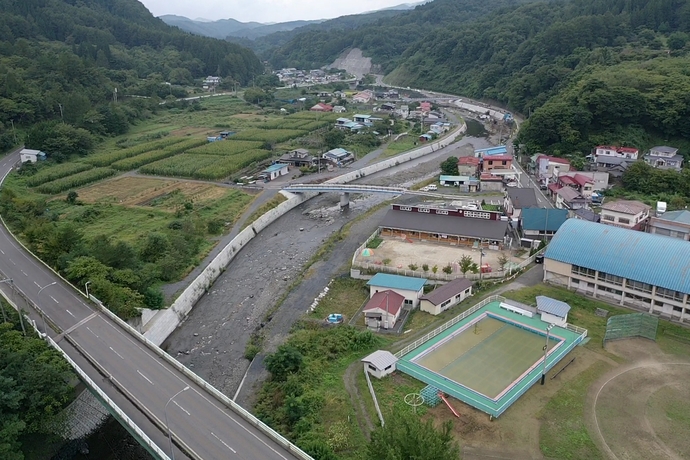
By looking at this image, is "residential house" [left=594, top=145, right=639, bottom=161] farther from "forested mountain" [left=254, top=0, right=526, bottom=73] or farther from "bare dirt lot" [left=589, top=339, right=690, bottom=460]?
"forested mountain" [left=254, top=0, right=526, bottom=73]

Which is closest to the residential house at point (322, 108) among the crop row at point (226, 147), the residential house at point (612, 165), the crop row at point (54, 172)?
the crop row at point (226, 147)

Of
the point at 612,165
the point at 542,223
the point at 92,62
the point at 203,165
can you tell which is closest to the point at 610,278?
the point at 542,223

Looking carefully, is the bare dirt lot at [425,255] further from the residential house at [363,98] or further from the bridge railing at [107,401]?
the residential house at [363,98]

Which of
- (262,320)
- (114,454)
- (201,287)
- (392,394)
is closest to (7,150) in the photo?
(201,287)

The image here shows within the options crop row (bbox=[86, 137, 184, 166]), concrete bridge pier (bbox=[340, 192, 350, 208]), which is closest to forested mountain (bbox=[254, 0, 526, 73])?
crop row (bbox=[86, 137, 184, 166])

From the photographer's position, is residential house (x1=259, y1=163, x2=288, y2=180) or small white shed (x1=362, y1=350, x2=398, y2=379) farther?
residential house (x1=259, y1=163, x2=288, y2=180)

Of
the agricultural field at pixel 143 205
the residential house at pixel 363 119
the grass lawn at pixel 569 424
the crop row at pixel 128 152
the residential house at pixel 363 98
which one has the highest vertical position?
the residential house at pixel 363 98
